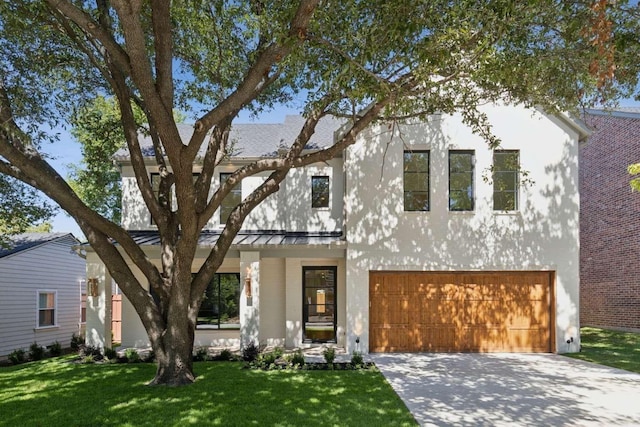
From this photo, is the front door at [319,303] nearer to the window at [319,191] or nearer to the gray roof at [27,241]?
the window at [319,191]

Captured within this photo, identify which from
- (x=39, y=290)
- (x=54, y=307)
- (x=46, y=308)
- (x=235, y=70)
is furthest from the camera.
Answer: (x=54, y=307)

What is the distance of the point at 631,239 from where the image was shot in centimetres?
1559

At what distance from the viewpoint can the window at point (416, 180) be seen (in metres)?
12.0

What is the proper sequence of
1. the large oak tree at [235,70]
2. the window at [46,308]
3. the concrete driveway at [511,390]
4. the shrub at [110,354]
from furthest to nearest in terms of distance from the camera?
the window at [46,308]
the shrub at [110,354]
the concrete driveway at [511,390]
the large oak tree at [235,70]

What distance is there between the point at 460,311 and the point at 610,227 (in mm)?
8888

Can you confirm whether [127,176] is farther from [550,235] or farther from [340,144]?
[550,235]

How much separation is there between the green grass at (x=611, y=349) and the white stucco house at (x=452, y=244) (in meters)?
0.66

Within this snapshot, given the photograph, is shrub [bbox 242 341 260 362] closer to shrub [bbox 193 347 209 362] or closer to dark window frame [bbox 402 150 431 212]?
shrub [bbox 193 347 209 362]

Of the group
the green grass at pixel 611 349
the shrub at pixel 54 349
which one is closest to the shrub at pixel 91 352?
the shrub at pixel 54 349

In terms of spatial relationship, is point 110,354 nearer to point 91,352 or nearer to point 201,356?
point 91,352

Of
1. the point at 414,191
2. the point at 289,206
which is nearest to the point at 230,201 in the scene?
the point at 289,206

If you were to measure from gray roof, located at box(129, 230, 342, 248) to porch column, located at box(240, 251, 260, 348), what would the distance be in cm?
48

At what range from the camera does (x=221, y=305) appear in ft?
44.9

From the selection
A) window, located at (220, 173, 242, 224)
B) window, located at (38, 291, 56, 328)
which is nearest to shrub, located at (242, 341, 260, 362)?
window, located at (220, 173, 242, 224)
